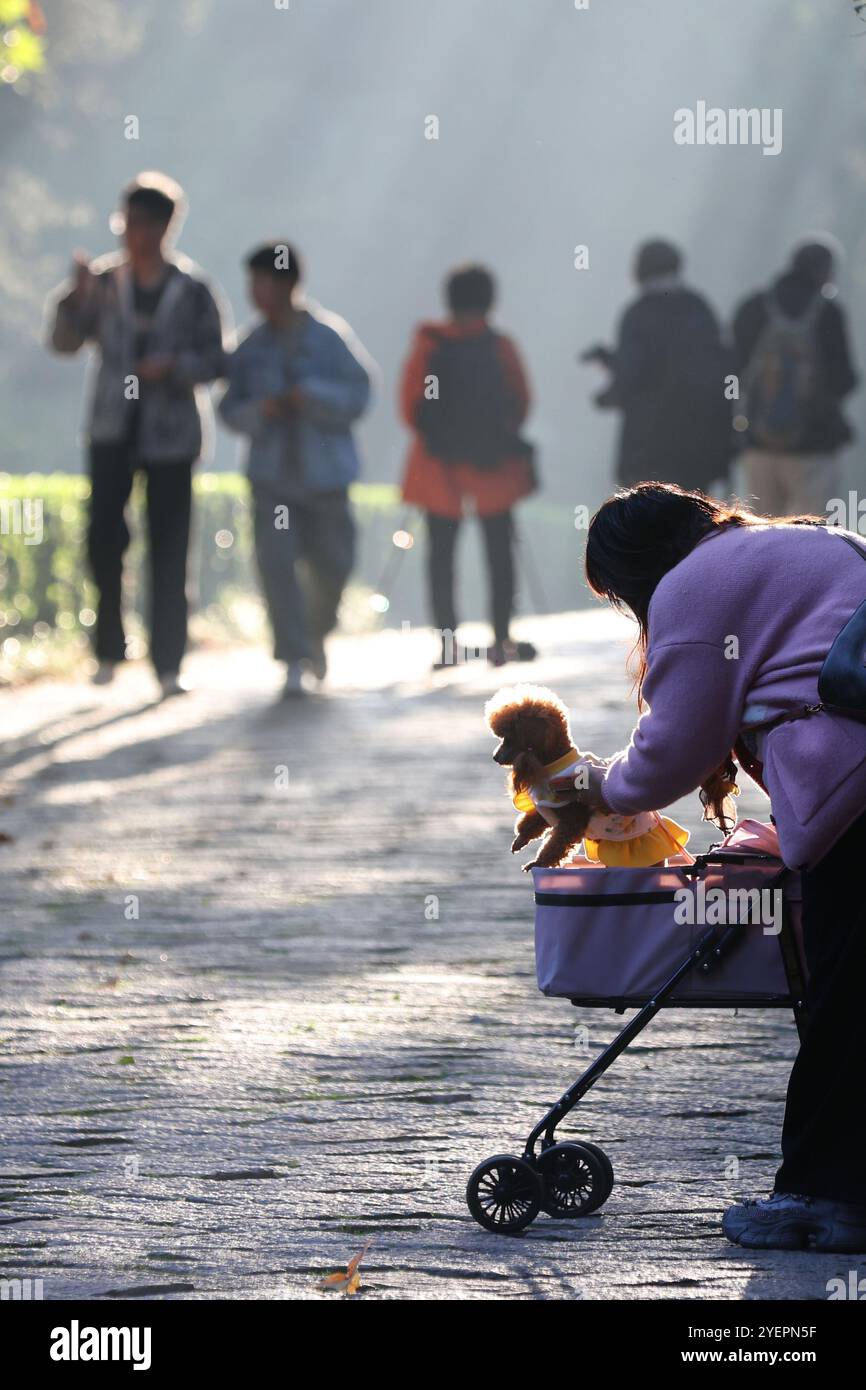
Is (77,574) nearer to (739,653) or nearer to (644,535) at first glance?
(644,535)

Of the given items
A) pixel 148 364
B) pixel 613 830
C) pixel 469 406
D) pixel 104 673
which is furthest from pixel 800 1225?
pixel 469 406

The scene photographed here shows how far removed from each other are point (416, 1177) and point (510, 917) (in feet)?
8.05

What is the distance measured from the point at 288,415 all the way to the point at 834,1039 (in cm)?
802

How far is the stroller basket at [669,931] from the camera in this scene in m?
3.77

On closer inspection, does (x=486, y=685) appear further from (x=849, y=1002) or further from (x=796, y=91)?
(x=796, y=91)

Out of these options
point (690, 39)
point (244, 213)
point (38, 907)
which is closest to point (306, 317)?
point (38, 907)

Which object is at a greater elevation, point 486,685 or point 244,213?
point 244,213

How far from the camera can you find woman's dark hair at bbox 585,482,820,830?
3836mm

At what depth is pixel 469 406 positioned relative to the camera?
40.4ft

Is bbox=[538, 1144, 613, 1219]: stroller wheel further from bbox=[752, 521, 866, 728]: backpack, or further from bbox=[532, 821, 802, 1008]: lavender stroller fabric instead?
bbox=[752, 521, 866, 728]: backpack

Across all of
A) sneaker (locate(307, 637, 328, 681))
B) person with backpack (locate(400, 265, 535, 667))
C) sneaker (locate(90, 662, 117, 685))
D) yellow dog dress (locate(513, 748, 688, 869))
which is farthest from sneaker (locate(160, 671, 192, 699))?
Answer: yellow dog dress (locate(513, 748, 688, 869))

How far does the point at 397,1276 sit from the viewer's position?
3.54 meters

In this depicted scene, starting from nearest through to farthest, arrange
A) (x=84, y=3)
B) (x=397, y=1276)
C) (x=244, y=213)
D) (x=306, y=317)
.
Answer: (x=397, y=1276)
(x=306, y=317)
(x=84, y=3)
(x=244, y=213)

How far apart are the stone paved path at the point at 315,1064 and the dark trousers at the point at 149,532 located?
1992 millimetres
